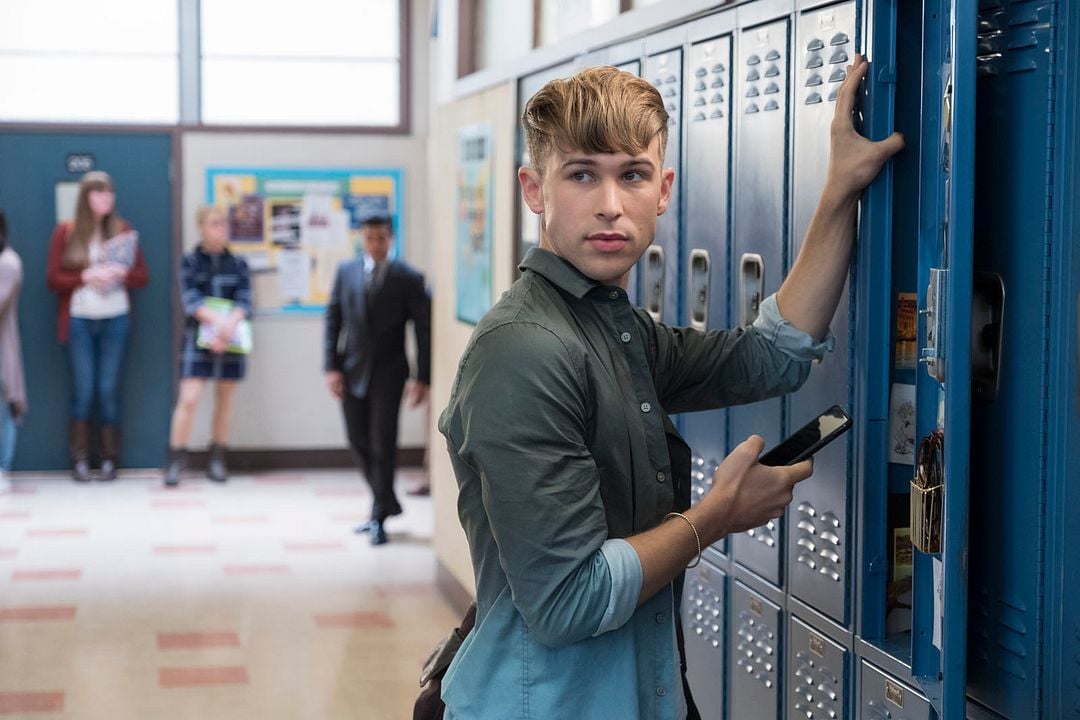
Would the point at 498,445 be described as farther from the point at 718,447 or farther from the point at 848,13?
the point at 718,447

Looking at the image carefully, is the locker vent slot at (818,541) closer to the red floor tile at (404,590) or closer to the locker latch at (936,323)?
the locker latch at (936,323)

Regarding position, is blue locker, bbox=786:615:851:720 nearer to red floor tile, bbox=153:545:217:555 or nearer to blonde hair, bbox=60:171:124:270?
red floor tile, bbox=153:545:217:555

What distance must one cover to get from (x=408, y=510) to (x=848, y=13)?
5948mm

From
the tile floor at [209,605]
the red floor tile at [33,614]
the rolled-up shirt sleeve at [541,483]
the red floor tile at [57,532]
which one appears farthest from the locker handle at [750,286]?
the red floor tile at [57,532]

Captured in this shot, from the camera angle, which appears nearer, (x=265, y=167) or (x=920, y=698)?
(x=920, y=698)

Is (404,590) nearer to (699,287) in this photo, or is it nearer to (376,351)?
(376,351)

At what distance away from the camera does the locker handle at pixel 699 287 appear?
3.21 meters

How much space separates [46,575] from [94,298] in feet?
8.74

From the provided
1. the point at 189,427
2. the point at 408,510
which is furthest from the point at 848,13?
the point at 189,427

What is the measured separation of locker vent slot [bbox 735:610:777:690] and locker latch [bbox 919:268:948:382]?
1141 millimetres

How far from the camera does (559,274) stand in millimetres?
1944

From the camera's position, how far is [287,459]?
9.33m

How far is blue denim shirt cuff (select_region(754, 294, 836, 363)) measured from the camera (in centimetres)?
238

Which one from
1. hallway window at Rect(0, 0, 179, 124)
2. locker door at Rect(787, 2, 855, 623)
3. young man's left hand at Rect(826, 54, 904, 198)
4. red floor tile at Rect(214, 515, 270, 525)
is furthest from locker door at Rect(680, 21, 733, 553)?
hallway window at Rect(0, 0, 179, 124)
